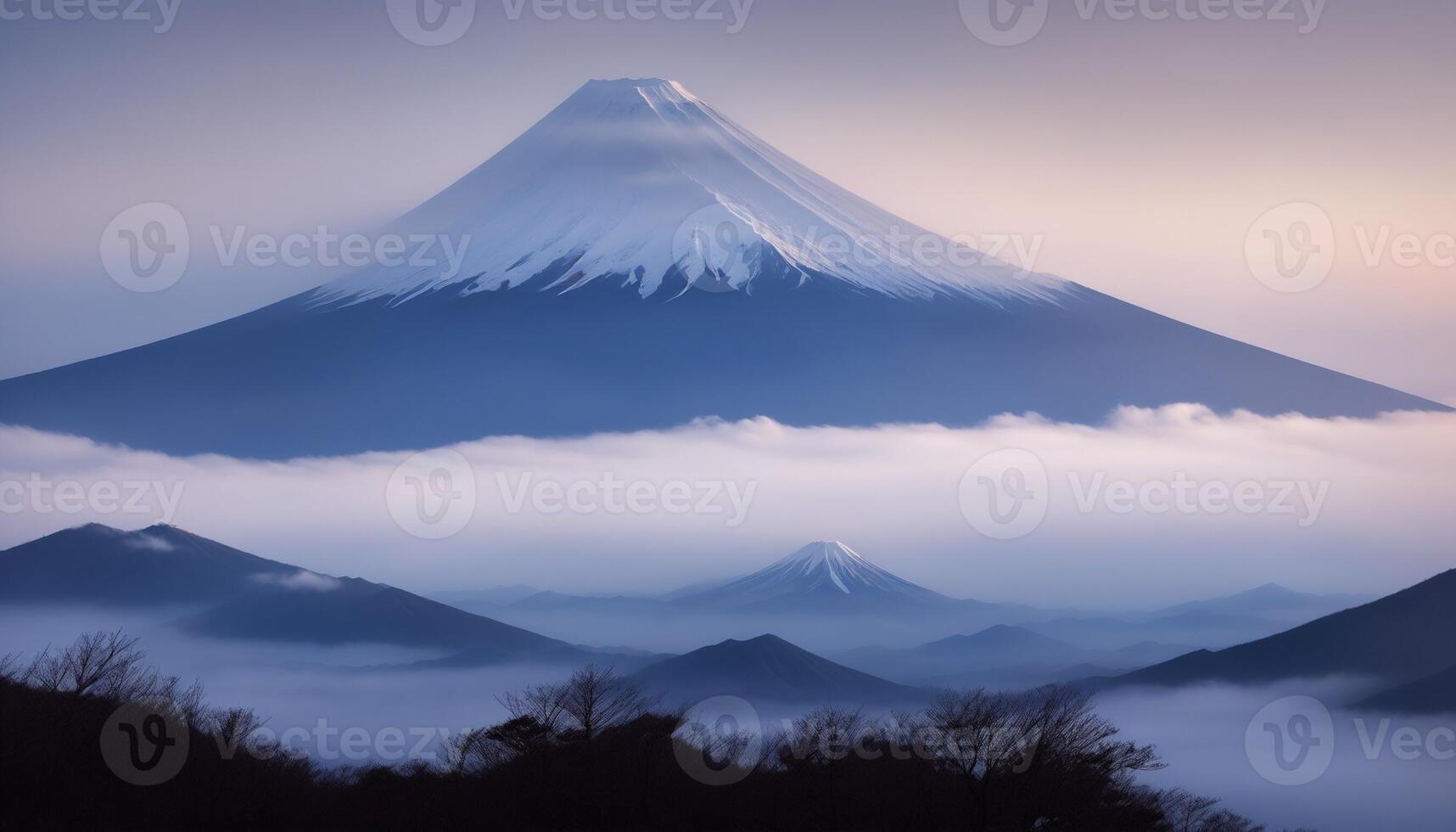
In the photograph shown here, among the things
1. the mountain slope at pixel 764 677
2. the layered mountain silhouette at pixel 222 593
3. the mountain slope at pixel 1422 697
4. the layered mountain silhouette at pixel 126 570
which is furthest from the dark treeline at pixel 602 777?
the layered mountain silhouette at pixel 126 570

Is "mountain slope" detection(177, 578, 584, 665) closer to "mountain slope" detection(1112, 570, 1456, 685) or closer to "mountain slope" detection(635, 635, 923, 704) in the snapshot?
"mountain slope" detection(635, 635, 923, 704)

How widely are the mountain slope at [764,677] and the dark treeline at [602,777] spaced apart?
340ft

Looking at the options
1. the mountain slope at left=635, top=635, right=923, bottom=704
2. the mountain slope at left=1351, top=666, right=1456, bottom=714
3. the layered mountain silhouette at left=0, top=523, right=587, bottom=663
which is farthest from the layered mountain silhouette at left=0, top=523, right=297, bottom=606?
the mountain slope at left=1351, top=666, right=1456, bottom=714

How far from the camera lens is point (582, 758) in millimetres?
40562

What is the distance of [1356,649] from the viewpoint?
112m

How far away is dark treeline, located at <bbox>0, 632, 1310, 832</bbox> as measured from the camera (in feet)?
117

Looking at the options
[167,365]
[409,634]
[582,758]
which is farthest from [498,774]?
[409,634]

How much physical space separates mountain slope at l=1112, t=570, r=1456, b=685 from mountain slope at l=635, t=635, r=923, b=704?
34.8 m

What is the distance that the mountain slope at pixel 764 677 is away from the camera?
149 meters

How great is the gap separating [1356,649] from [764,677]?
179 ft

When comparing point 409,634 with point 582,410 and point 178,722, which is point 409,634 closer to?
point 582,410

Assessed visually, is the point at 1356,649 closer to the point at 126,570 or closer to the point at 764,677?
the point at 764,677

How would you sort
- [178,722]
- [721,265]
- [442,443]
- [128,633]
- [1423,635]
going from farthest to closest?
[128,633] < [442,443] < [721,265] < [1423,635] < [178,722]

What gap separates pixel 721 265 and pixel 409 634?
6236 cm
